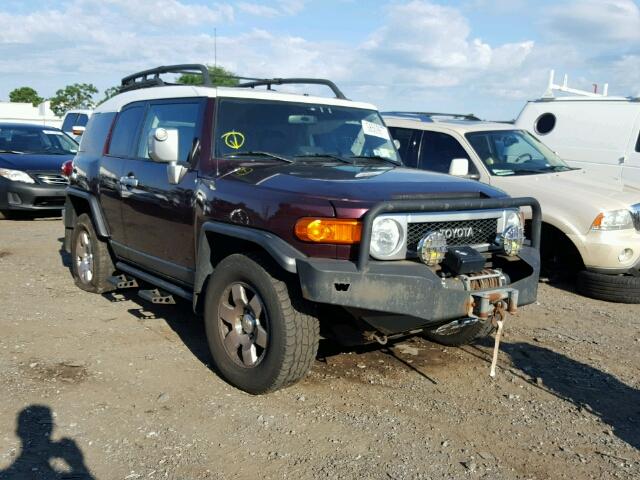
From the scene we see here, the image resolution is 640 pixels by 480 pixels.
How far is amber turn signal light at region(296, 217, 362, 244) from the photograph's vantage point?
3.69 metres

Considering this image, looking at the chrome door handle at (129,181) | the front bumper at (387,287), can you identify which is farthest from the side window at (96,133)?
the front bumper at (387,287)

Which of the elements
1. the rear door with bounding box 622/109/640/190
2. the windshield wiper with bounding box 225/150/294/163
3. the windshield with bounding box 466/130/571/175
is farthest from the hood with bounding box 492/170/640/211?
the windshield wiper with bounding box 225/150/294/163

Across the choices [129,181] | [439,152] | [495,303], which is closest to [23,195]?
[129,181]

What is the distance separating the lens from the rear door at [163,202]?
473cm

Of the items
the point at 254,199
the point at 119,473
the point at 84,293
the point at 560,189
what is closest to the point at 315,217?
the point at 254,199

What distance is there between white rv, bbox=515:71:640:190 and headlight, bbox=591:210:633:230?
2.35m

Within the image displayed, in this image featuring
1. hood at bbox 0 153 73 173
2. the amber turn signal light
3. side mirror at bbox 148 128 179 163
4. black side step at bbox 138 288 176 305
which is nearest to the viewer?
the amber turn signal light

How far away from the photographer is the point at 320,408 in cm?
405

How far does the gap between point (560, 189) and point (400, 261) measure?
412 cm

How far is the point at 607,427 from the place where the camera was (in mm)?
3922

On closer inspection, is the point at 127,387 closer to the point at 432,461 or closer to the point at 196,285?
the point at 196,285

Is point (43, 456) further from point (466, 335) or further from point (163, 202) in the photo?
point (466, 335)

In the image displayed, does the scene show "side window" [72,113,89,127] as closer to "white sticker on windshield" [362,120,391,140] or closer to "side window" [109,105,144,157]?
"side window" [109,105,144,157]

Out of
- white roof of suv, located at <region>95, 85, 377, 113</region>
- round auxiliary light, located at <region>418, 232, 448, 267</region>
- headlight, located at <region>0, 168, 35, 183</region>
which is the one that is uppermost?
white roof of suv, located at <region>95, 85, 377, 113</region>
